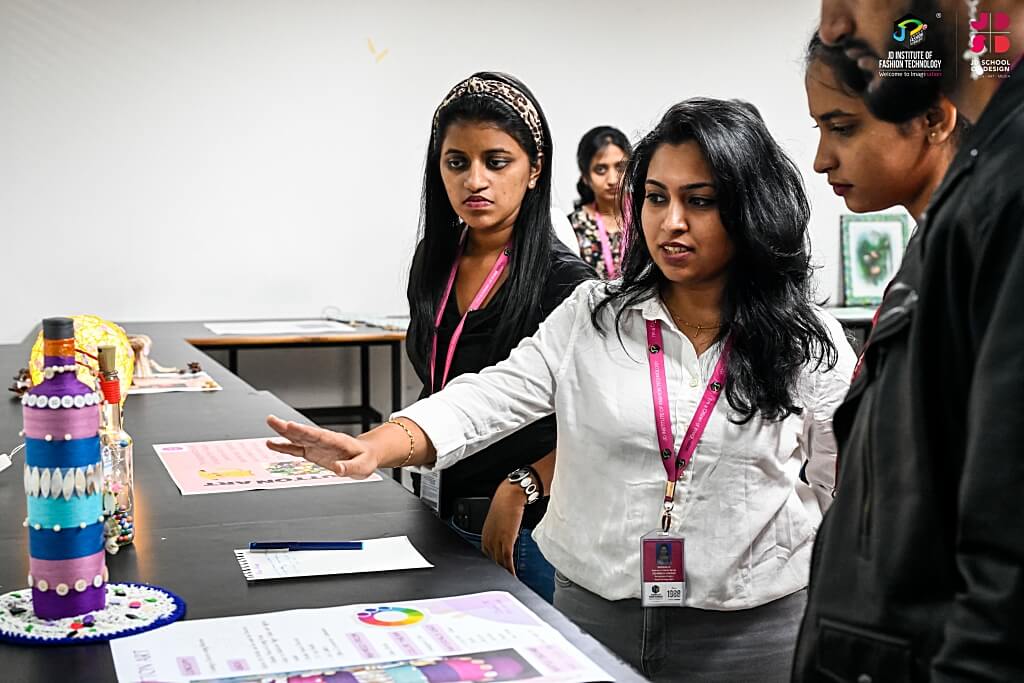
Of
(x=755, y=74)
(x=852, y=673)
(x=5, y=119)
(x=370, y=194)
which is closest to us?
(x=852, y=673)

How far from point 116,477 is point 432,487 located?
0.70 meters

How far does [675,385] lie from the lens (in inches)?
64.9

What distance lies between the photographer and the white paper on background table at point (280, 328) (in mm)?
4805

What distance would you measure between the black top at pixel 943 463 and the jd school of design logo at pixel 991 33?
0.16 ft

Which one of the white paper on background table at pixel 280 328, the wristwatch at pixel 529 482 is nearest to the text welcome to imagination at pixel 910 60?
the wristwatch at pixel 529 482

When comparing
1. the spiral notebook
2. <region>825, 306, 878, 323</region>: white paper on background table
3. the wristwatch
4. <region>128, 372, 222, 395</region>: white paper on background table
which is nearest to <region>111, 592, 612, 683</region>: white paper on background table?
the spiral notebook

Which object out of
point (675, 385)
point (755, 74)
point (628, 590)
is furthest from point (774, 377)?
point (755, 74)

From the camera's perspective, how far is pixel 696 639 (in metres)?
1.61

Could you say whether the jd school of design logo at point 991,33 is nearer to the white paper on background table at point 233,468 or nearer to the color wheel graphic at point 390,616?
the color wheel graphic at point 390,616

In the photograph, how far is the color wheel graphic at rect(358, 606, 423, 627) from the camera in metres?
1.19

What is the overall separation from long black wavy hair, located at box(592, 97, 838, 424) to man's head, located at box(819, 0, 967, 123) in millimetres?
642

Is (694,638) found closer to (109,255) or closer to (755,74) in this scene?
(109,255)

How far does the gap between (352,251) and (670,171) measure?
4.20 meters

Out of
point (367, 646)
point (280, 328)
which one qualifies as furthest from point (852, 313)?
point (367, 646)
